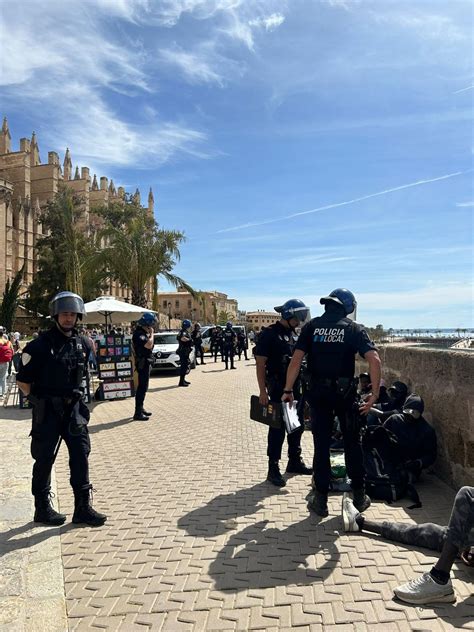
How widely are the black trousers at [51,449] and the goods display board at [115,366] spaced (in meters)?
7.43

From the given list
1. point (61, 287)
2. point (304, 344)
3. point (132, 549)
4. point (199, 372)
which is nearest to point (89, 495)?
point (132, 549)

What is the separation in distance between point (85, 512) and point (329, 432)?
84.5 inches

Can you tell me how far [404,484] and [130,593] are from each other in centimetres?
267

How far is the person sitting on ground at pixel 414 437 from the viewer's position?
189 inches

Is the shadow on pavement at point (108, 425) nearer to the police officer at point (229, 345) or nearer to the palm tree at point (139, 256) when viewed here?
the police officer at point (229, 345)

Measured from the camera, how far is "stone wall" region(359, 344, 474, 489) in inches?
175

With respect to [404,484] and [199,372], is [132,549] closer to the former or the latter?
[404,484]

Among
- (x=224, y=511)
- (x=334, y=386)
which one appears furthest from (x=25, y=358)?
(x=334, y=386)

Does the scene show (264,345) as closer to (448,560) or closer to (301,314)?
(301,314)

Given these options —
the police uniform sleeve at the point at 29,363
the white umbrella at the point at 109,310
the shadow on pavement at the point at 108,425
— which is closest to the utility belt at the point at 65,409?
the police uniform sleeve at the point at 29,363

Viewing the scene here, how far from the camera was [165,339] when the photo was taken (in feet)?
63.1

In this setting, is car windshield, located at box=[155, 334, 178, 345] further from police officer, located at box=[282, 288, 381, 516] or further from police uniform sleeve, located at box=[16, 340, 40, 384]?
police officer, located at box=[282, 288, 381, 516]

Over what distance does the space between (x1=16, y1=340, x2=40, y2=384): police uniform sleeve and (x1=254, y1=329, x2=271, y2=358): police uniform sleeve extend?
2.11 meters

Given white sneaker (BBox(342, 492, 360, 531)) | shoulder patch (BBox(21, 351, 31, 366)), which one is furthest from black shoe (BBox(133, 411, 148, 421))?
white sneaker (BBox(342, 492, 360, 531))
